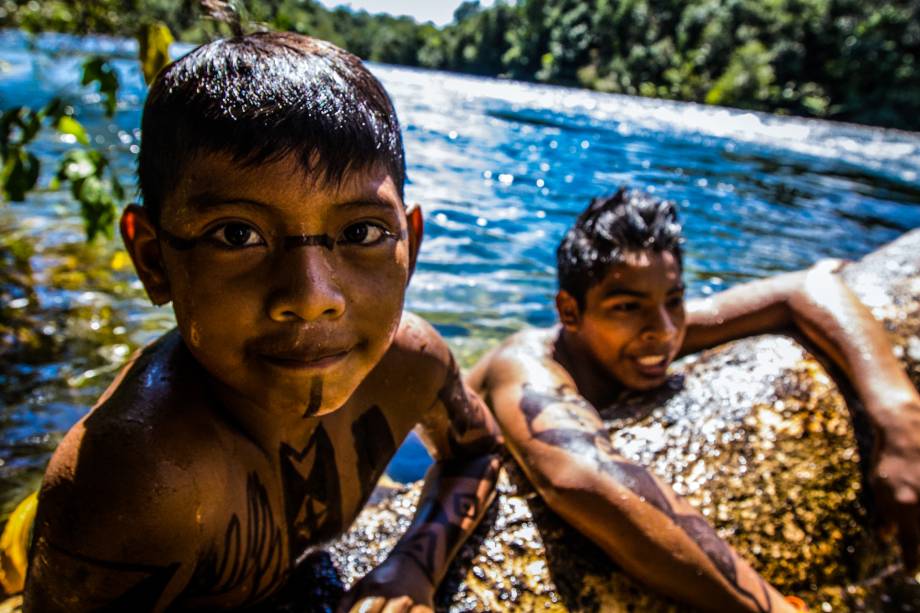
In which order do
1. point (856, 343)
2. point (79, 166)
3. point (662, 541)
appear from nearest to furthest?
point (662, 541)
point (856, 343)
point (79, 166)

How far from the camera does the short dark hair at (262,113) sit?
41.9 inches

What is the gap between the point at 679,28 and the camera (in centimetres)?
5500

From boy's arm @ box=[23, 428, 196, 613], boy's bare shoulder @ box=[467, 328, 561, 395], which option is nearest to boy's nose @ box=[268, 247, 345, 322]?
boy's arm @ box=[23, 428, 196, 613]

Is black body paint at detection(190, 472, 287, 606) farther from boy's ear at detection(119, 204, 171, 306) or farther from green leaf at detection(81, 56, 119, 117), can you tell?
green leaf at detection(81, 56, 119, 117)

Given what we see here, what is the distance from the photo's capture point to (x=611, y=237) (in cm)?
250

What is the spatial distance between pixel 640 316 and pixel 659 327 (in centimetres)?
9

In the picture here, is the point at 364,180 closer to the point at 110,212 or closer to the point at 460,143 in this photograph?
the point at 110,212

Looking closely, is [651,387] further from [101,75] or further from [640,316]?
[101,75]

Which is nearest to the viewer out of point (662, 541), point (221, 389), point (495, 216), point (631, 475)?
point (221, 389)

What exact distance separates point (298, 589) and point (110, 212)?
222cm

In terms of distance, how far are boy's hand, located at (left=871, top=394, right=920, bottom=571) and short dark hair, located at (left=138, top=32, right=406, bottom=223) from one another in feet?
6.35

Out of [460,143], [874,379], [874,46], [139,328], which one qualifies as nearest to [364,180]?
[874,379]

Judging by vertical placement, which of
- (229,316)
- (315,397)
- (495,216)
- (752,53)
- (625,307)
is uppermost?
(752,53)

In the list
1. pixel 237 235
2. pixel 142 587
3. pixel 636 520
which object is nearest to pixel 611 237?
pixel 636 520
